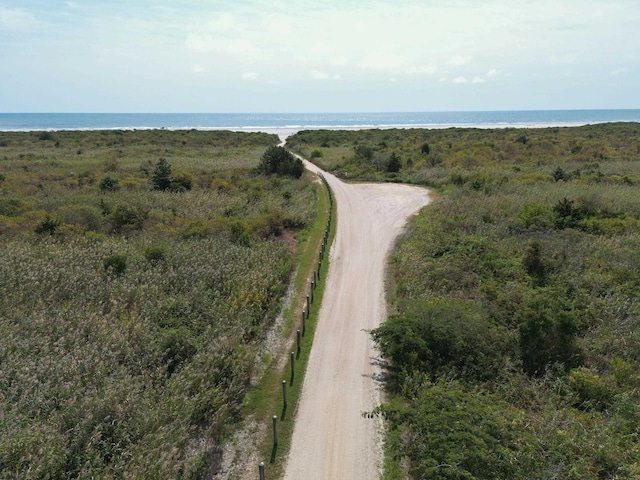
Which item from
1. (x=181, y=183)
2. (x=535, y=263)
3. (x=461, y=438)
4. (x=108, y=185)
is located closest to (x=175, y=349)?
(x=461, y=438)

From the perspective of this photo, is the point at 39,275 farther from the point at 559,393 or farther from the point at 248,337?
the point at 559,393

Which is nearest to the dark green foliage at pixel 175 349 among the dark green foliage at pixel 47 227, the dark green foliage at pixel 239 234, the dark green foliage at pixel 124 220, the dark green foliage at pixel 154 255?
the dark green foliage at pixel 154 255

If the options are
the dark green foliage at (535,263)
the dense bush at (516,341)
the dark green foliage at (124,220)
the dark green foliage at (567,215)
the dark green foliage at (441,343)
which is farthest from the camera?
the dark green foliage at (567,215)

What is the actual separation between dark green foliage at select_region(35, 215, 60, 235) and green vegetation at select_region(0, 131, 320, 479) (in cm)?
9

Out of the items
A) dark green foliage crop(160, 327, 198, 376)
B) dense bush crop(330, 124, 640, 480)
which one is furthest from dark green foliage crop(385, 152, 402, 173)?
dark green foliage crop(160, 327, 198, 376)

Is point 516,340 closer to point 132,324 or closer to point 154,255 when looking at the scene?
point 132,324

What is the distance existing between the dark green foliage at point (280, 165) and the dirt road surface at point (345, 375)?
21445 millimetres

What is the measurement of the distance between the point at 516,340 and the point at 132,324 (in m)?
15.4

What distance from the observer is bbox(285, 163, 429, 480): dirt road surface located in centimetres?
1238

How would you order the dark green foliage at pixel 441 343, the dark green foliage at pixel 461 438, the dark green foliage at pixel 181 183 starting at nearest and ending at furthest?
the dark green foliage at pixel 461 438 → the dark green foliage at pixel 441 343 → the dark green foliage at pixel 181 183

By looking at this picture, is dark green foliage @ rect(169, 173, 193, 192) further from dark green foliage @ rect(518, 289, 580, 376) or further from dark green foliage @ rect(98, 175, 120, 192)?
dark green foliage @ rect(518, 289, 580, 376)

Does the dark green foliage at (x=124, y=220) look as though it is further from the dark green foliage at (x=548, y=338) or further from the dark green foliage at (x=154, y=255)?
the dark green foliage at (x=548, y=338)

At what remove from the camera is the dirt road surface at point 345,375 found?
40.6 ft

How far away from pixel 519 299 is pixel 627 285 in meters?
5.98
